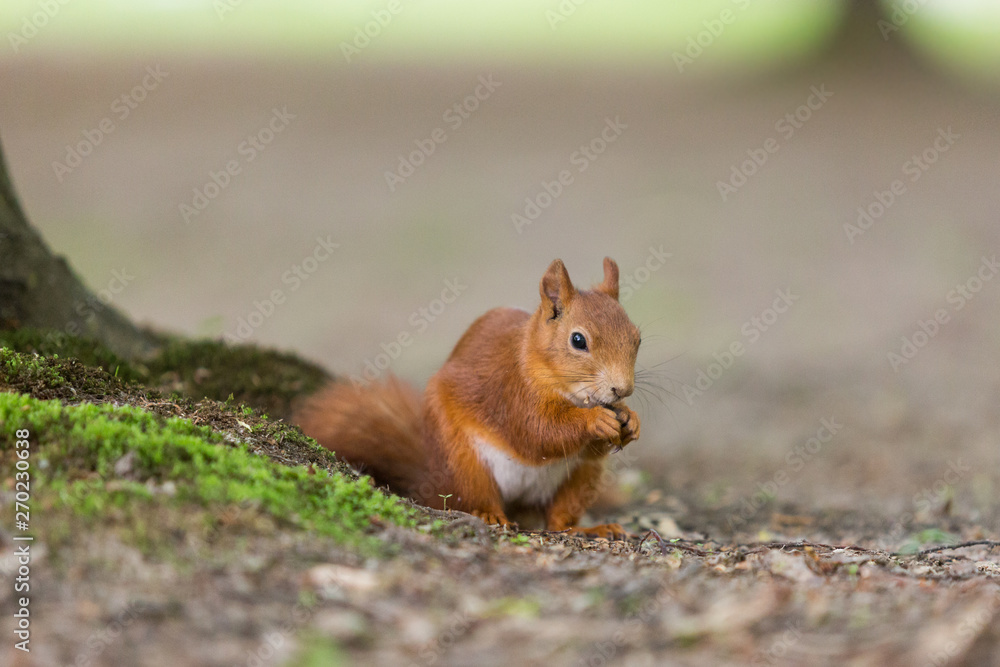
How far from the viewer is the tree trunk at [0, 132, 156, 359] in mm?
4055

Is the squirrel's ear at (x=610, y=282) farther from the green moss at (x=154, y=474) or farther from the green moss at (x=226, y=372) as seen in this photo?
the green moss at (x=226, y=372)

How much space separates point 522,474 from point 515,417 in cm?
28

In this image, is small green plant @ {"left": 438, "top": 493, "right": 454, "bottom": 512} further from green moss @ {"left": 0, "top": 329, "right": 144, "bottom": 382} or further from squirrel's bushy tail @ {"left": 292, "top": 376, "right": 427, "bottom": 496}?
green moss @ {"left": 0, "top": 329, "right": 144, "bottom": 382}

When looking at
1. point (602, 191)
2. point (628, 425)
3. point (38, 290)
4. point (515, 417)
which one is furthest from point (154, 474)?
point (602, 191)

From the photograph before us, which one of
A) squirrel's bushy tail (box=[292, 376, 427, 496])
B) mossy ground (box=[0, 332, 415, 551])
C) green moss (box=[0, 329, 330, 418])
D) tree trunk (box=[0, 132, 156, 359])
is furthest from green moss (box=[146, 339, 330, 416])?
mossy ground (box=[0, 332, 415, 551])

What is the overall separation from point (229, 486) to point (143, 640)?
0.58 metres

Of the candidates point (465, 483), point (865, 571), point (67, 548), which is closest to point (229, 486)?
point (67, 548)

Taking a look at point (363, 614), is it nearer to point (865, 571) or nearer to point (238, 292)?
point (865, 571)

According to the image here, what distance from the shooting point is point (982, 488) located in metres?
4.95

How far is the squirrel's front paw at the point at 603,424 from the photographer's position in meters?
3.31

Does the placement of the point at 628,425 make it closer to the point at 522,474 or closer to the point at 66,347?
the point at 522,474

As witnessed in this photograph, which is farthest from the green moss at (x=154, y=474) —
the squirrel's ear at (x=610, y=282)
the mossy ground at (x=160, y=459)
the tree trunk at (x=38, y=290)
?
the tree trunk at (x=38, y=290)

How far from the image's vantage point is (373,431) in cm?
391

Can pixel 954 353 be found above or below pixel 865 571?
above
